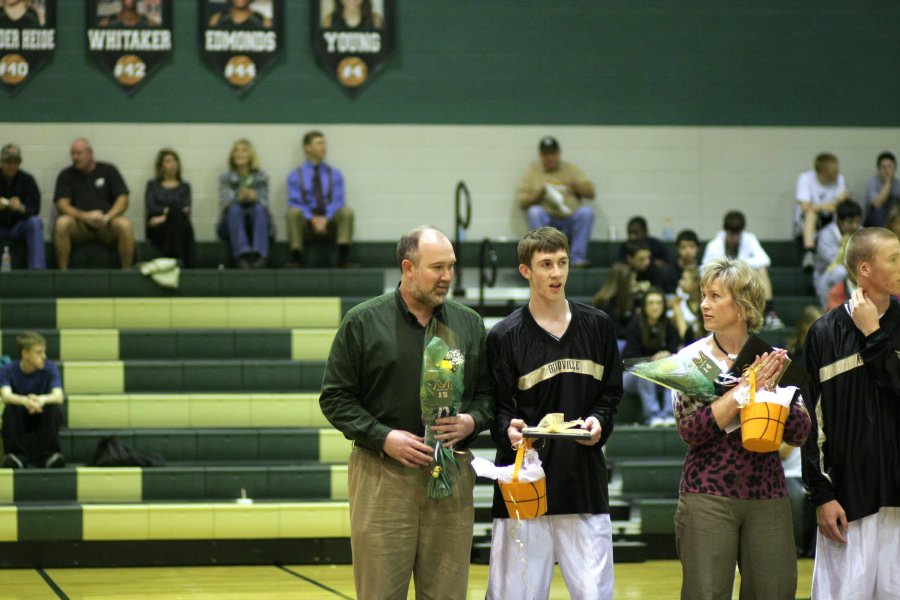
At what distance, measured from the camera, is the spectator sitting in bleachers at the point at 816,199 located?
1224cm

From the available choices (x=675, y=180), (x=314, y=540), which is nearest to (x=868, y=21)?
(x=675, y=180)

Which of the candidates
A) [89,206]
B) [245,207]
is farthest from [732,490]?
[89,206]

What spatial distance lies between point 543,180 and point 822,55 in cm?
338

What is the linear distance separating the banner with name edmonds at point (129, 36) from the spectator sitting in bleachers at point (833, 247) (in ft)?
21.8

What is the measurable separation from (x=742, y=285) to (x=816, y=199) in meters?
8.82

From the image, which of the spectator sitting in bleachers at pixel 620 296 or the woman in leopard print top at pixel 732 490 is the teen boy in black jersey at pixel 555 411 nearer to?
the woman in leopard print top at pixel 732 490

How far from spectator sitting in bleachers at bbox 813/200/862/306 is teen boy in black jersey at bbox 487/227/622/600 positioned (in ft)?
22.3

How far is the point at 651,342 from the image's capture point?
9.77 metres

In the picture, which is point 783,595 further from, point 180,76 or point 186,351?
point 180,76

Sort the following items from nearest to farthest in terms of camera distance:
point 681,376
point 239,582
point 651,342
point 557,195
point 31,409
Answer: point 681,376 < point 239,582 < point 31,409 < point 651,342 < point 557,195

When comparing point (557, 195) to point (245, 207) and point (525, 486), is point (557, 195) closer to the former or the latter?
point (245, 207)

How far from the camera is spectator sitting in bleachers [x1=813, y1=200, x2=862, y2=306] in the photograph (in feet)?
36.2

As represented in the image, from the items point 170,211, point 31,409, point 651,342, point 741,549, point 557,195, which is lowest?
point 31,409

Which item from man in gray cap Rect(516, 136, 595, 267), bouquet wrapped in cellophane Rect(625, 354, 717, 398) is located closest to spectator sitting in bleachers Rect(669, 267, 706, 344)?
man in gray cap Rect(516, 136, 595, 267)
